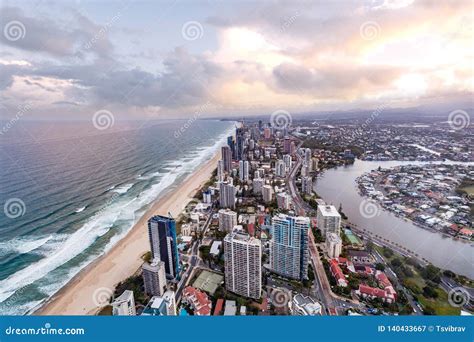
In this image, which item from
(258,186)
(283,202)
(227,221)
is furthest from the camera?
(258,186)

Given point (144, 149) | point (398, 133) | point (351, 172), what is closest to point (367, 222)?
point (398, 133)

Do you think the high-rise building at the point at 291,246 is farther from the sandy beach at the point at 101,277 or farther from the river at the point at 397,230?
the sandy beach at the point at 101,277

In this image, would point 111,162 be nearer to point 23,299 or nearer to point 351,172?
point 23,299

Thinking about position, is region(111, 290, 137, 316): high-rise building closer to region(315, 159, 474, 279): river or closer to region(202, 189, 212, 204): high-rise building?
region(315, 159, 474, 279): river

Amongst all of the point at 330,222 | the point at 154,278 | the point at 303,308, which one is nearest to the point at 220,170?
the point at 330,222

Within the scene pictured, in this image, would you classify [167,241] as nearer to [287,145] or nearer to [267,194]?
[267,194]

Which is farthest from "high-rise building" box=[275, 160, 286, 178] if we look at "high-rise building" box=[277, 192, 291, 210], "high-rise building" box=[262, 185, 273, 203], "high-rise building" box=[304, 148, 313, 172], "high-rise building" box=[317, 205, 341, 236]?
"high-rise building" box=[317, 205, 341, 236]
